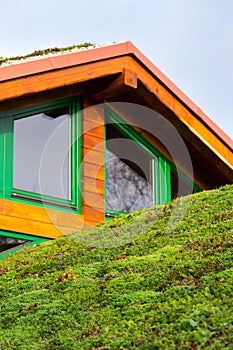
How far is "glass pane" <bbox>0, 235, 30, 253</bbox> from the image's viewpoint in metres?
10.7

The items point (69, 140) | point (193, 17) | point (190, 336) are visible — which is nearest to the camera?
point (190, 336)

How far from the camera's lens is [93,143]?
39.4ft

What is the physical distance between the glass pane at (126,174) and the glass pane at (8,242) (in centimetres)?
191

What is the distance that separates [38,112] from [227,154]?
4.21 metres

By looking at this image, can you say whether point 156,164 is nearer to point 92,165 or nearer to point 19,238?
point 92,165

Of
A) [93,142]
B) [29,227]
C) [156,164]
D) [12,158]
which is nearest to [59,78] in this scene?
[12,158]

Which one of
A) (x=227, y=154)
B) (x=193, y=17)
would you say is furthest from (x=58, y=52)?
(x=193, y=17)

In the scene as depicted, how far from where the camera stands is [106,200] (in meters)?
12.1

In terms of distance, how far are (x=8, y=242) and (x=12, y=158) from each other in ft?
4.19

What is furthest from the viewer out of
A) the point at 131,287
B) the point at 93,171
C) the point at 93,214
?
the point at 93,171

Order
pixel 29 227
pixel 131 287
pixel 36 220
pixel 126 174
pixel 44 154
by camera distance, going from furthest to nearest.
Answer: pixel 126 174, pixel 44 154, pixel 36 220, pixel 29 227, pixel 131 287

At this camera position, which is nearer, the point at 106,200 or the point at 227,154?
the point at 106,200

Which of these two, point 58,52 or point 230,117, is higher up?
point 230,117

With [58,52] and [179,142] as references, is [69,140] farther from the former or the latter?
[179,142]
